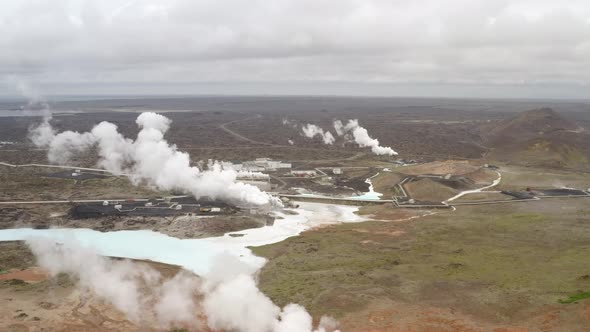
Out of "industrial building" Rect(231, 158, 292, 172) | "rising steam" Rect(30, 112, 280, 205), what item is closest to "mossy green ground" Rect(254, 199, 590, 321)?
"rising steam" Rect(30, 112, 280, 205)

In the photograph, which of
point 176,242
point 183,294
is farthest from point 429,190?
point 183,294

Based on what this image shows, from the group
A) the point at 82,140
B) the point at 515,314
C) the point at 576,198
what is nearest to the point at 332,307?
the point at 515,314

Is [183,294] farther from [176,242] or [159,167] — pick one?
[159,167]

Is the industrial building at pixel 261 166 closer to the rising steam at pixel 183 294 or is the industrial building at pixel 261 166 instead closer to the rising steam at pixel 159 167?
the rising steam at pixel 159 167

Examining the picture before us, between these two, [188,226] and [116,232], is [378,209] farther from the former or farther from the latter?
[116,232]

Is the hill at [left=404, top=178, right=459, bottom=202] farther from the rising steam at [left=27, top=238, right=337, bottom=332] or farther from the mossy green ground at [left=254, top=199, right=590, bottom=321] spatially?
the rising steam at [left=27, top=238, right=337, bottom=332]
